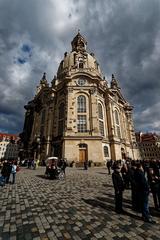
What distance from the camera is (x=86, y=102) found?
33031 millimetres

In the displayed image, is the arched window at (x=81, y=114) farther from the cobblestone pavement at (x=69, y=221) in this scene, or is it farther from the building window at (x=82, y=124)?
the cobblestone pavement at (x=69, y=221)

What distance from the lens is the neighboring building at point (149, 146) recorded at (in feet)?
232

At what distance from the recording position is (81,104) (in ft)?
108

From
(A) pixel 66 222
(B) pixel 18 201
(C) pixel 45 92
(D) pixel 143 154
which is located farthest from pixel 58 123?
(D) pixel 143 154

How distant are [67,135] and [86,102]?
957 cm

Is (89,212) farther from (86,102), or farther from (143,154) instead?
(143,154)

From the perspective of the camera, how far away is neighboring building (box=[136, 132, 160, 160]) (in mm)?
70569

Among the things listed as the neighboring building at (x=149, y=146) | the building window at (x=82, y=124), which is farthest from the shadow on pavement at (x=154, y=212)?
the neighboring building at (x=149, y=146)

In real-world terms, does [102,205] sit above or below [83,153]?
below

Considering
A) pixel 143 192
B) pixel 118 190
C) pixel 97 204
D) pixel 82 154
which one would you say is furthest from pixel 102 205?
pixel 82 154

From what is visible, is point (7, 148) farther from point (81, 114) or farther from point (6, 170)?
point (6, 170)

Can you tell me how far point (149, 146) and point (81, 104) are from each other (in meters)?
56.9

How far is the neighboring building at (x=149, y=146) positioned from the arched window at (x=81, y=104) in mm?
55643

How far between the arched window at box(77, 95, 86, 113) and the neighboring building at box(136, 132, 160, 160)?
55.6 m
